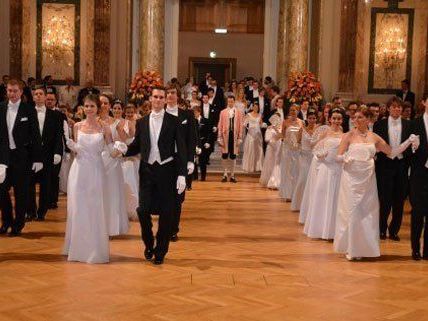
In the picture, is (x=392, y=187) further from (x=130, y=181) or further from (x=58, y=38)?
(x=58, y=38)

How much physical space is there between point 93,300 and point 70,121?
6.23 metres

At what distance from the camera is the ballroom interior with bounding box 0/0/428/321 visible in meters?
5.46

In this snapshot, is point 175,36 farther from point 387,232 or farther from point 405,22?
point 387,232

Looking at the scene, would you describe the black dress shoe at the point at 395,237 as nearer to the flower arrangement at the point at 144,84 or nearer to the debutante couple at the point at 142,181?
the debutante couple at the point at 142,181

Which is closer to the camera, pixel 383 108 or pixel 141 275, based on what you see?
pixel 141 275

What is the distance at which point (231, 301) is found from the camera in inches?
216

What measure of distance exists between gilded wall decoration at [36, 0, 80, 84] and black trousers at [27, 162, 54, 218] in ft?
25.2

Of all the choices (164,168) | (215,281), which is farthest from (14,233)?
(215,281)

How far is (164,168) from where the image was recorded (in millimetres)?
6609

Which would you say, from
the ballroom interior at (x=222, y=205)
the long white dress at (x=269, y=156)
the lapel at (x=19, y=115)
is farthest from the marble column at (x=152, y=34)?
the lapel at (x=19, y=115)

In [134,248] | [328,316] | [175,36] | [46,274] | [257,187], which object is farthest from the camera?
[175,36]

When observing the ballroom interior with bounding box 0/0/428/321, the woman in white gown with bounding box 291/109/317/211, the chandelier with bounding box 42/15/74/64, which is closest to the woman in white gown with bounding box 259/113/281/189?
the ballroom interior with bounding box 0/0/428/321

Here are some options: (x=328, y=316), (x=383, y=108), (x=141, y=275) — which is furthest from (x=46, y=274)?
(x=383, y=108)

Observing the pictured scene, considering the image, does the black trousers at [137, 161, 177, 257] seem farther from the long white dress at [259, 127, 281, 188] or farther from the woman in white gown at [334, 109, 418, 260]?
the long white dress at [259, 127, 281, 188]
